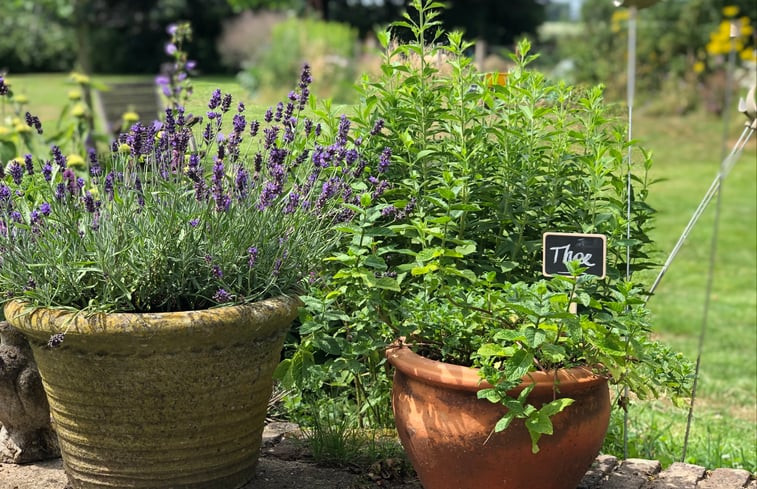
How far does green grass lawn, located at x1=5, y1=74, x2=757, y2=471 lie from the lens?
3910mm

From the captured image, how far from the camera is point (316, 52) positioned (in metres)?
16.3

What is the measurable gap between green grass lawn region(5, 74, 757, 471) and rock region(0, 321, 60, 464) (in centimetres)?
127

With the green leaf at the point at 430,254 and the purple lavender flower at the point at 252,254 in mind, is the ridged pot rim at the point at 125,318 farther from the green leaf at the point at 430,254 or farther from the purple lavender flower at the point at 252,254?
the green leaf at the point at 430,254

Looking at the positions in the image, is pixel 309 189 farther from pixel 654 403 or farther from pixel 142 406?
pixel 654 403

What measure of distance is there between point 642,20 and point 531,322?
1660 cm

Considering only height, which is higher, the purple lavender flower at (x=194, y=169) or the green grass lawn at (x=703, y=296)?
the purple lavender flower at (x=194, y=169)

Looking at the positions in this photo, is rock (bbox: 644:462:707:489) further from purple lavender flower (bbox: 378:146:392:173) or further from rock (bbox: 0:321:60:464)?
rock (bbox: 0:321:60:464)

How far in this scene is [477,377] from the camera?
2.55 meters

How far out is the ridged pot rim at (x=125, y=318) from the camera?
98.5 inches

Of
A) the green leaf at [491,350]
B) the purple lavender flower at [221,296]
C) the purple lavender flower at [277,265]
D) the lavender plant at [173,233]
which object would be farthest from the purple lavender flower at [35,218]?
the green leaf at [491,350]

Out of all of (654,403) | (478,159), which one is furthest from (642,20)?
(478,159)

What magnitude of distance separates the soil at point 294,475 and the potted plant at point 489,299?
0.27 m

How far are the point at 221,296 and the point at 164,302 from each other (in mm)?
172

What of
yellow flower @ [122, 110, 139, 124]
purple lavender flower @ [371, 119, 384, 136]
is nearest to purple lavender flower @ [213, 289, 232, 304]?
purple lavender flower @ [371, 119, 384, 136]
